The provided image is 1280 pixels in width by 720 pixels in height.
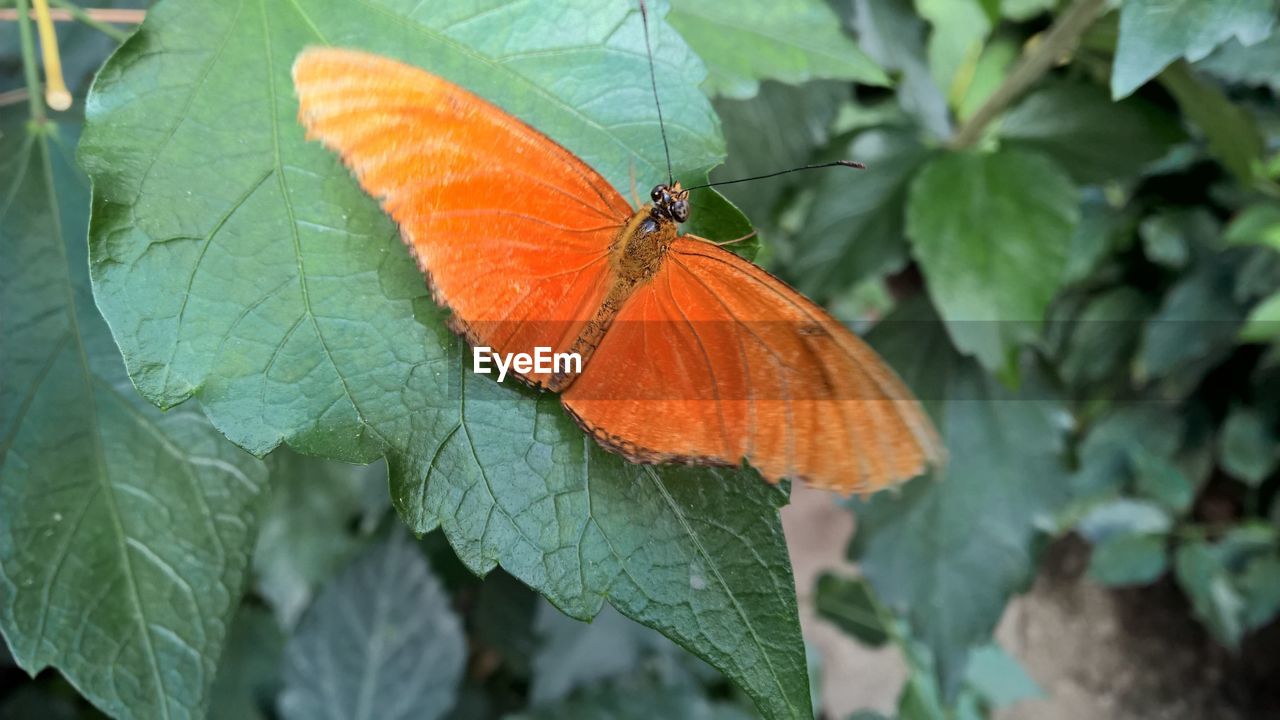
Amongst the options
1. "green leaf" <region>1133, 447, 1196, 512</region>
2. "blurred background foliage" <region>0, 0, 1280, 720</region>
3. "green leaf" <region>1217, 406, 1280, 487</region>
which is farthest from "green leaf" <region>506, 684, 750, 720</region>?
"green leaf" <region>1217, 406, 1280, 487</region>

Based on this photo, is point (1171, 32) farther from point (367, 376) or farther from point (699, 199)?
point (367, 376)

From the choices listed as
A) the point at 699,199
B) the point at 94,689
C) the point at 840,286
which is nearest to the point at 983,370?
the point at 840,286

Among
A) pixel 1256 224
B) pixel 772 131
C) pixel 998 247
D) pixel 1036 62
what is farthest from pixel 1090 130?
pixel 1256 224

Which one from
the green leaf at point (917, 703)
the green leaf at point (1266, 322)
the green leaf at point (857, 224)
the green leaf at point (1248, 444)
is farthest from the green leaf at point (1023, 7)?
the green leaf at point (1248, 444)

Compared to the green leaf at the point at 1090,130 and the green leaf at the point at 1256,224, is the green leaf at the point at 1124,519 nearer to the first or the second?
the green leaf at the point at 1256,224

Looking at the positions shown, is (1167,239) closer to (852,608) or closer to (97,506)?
(852,608)
